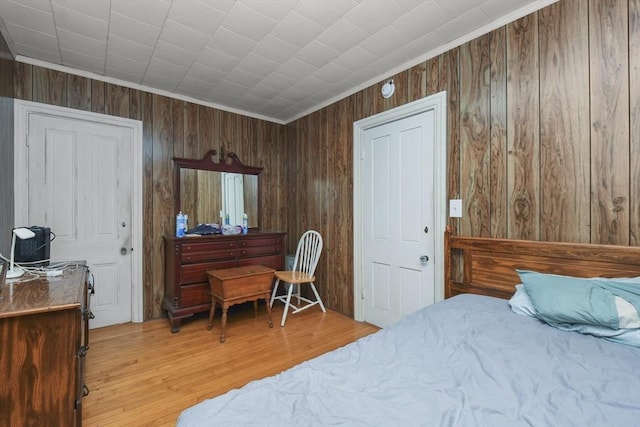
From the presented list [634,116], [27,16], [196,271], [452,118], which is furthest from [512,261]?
[27,16]

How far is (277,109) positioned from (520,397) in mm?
3733

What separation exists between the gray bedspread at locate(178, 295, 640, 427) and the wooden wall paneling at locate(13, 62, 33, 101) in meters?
3.27

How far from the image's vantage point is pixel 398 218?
277cm

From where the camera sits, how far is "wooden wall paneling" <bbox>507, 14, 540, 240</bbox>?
1870 millimetres

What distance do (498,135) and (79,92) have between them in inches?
147

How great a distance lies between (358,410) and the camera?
0.79 metres

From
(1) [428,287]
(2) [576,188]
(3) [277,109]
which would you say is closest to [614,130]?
(2) [576,188]

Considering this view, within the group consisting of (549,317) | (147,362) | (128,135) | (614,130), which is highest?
(128,135)

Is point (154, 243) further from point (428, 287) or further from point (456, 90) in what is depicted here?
point (456, 90)

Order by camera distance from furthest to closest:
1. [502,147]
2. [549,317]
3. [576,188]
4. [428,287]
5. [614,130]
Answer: [428,287]
[502,147]
[576,188]
[614,130]
[549,317]

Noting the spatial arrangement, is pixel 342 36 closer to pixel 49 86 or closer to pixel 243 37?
pixel 243 37

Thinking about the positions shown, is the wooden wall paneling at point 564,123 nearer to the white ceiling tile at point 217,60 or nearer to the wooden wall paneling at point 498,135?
the wooden wall paneling at point 498,135

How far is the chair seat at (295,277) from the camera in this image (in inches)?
123

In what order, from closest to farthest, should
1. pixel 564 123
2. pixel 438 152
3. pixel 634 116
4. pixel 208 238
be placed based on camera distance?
1. pixel 634 116
2. pixel 564 123
3. pixel 438 152
4. pixel 208 238
